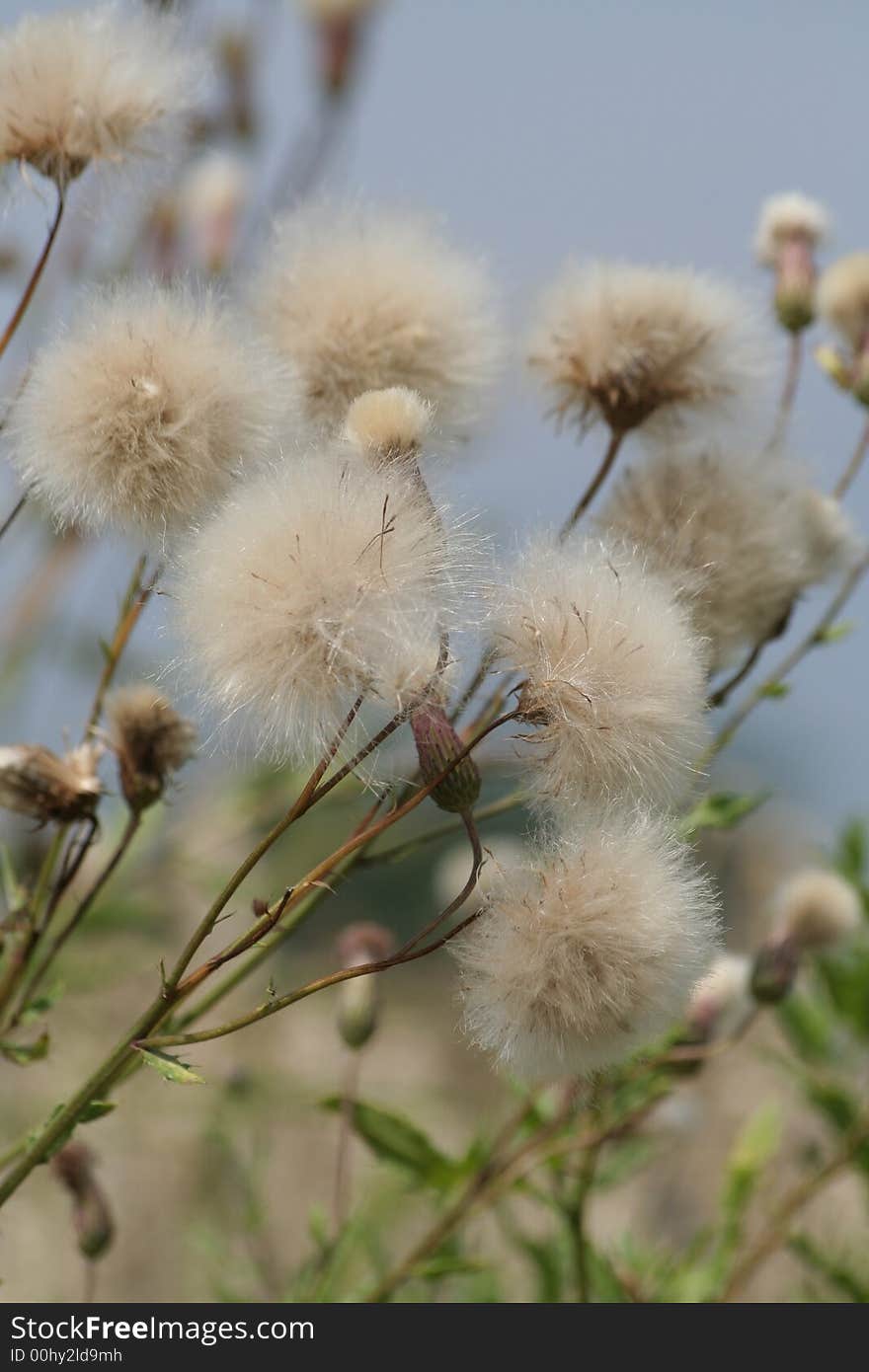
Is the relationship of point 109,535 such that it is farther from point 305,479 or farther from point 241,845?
point 241,845

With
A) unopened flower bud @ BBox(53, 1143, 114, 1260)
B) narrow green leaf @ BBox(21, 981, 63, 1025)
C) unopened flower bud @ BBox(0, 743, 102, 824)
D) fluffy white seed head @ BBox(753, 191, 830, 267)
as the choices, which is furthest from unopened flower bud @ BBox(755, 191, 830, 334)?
unopened flower bud @ BBox(53, 1143, 114, 1260)

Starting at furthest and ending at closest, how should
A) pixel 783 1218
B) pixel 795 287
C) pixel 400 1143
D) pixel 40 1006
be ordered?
pixel 783 1218
pixel 795 287
pixel 400 1143
pixel 40 1006

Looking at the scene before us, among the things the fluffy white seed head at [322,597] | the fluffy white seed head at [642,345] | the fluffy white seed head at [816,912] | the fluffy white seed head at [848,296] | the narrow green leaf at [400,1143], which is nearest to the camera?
the fluffy white seed head at [322,597]

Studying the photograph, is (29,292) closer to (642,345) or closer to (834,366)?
(642,345)

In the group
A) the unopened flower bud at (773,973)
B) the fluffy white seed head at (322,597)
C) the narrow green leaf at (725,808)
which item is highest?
the fluffy white seed head at (322,597)

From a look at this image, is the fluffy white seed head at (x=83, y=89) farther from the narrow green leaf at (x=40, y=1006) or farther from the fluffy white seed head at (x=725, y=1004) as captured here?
the fluffy white seed head at (x=725, y=1004)

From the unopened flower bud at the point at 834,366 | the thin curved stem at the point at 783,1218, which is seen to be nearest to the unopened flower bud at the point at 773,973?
the thin curved stem at the point at 783,1218

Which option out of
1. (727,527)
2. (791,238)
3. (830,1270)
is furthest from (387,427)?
(830,1270)

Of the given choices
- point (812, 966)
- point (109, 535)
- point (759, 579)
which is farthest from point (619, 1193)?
point (109, 535)
